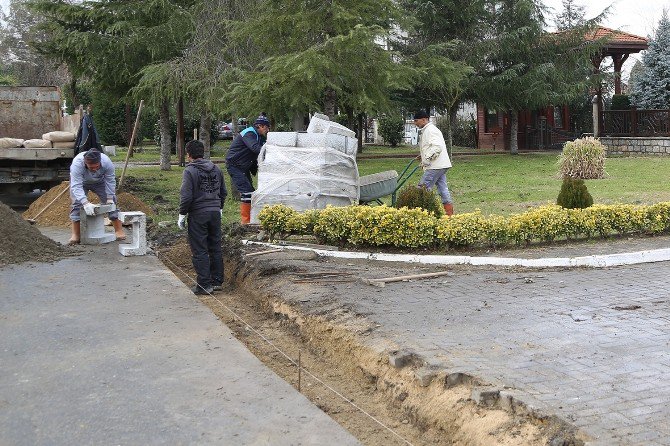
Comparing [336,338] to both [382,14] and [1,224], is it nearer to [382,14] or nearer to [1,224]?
[1,224]

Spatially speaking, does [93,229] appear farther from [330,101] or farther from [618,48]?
[618,48]

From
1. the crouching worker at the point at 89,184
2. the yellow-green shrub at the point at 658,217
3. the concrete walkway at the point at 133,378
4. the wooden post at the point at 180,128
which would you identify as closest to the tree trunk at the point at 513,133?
the wooden post at the point at 180,128

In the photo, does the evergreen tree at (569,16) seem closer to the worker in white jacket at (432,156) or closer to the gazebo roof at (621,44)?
the gazebo roof at (621,44)

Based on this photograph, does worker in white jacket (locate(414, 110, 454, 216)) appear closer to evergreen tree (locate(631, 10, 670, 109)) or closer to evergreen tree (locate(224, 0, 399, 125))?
evergreen tree (locate(224, 0, 399, 125))

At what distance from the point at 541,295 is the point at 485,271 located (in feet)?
4.64

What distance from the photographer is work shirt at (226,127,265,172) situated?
42.5ft

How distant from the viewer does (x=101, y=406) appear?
5348 millimetres

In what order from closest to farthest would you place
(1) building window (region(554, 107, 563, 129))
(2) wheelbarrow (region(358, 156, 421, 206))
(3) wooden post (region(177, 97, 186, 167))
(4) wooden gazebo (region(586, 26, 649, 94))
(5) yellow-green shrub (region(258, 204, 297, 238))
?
(5) yellow-green shrub (region(258, 204, 297, 238))
(2) wheelbarrow (region(358, 156, 421, 206))
(3) wooden post (region(177, 97, 186, 167))
(4) wooden gazebo (region(586, 26, 649, 94))
(1) building window (region(554, 107, 563, 129))

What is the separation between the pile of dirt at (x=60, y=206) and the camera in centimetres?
1502

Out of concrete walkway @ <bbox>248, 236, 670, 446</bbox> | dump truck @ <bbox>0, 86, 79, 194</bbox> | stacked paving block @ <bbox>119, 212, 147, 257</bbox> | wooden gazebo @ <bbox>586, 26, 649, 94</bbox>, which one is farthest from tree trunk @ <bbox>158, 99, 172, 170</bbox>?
concrete walkway @ <bbox>248, 236, 670, 446</bbox>

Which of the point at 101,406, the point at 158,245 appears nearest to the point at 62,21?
the point at 158,245

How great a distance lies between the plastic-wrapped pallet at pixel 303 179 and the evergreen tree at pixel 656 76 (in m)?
24.1

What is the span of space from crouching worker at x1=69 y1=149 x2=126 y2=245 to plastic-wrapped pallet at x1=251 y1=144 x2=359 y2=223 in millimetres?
2282

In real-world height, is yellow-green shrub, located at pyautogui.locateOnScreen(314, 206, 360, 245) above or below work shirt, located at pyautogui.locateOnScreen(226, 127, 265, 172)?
below
